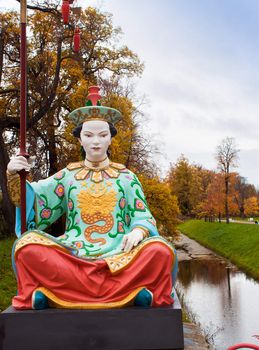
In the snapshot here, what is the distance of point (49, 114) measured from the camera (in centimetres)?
1512

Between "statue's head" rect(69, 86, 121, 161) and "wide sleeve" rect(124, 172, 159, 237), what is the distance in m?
0.37

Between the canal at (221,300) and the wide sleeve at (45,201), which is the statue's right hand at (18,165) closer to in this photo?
the wide sleeve at (45,201)

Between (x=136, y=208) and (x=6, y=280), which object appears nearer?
(x=136, y=208)

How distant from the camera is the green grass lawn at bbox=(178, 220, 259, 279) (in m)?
19.4

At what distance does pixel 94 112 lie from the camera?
4586 mm

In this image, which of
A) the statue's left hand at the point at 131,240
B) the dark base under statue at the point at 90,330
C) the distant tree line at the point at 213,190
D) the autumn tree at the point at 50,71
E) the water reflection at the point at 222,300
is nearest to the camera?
the dark base under statue at the point at 90,330

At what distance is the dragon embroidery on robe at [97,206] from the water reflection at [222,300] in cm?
616

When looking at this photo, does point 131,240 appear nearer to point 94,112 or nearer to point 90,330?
point 90,330

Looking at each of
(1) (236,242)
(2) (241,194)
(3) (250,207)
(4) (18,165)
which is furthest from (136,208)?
(2) (241,194)

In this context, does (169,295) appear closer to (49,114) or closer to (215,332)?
(215,332)

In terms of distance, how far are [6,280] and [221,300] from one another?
643cm

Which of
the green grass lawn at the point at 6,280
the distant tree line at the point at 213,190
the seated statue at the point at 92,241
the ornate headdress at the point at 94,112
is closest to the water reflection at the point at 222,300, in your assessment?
the green grass lawn at the point at 6,280

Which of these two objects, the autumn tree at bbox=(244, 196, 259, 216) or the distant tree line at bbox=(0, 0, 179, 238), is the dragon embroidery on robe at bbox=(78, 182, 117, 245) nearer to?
the distant tree line at bbox=(0, 0, 179, 238)

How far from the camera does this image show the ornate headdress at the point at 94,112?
4.57 meters
